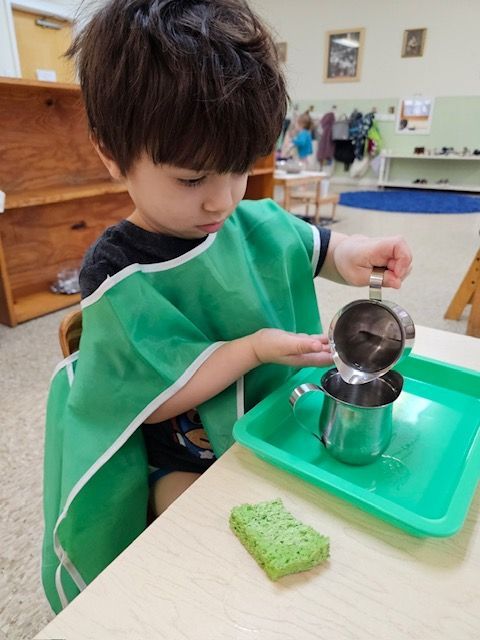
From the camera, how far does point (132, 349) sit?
19.8 inches

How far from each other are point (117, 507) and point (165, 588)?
0.78ft

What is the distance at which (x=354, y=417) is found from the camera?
1.46 ft

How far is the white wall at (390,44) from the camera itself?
5578mm

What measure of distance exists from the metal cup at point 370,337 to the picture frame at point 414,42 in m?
6.65

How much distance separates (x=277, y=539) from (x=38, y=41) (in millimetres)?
3784

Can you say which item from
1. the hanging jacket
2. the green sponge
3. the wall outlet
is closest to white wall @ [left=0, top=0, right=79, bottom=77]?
the wall outlet

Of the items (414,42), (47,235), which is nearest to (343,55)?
(414,42)

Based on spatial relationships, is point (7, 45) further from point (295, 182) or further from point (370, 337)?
point (370, 337)

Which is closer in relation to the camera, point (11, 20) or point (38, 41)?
point (11, 20)

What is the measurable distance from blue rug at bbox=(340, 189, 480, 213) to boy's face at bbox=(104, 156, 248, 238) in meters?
4.65

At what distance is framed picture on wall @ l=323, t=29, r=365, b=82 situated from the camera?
241 inches

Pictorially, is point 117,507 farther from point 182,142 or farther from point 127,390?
point 182,142

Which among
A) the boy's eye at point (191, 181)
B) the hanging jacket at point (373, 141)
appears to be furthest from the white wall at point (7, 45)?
the hanging jacket at point (373, 141)

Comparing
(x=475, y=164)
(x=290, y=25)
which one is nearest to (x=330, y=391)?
(x=475, y=164)
